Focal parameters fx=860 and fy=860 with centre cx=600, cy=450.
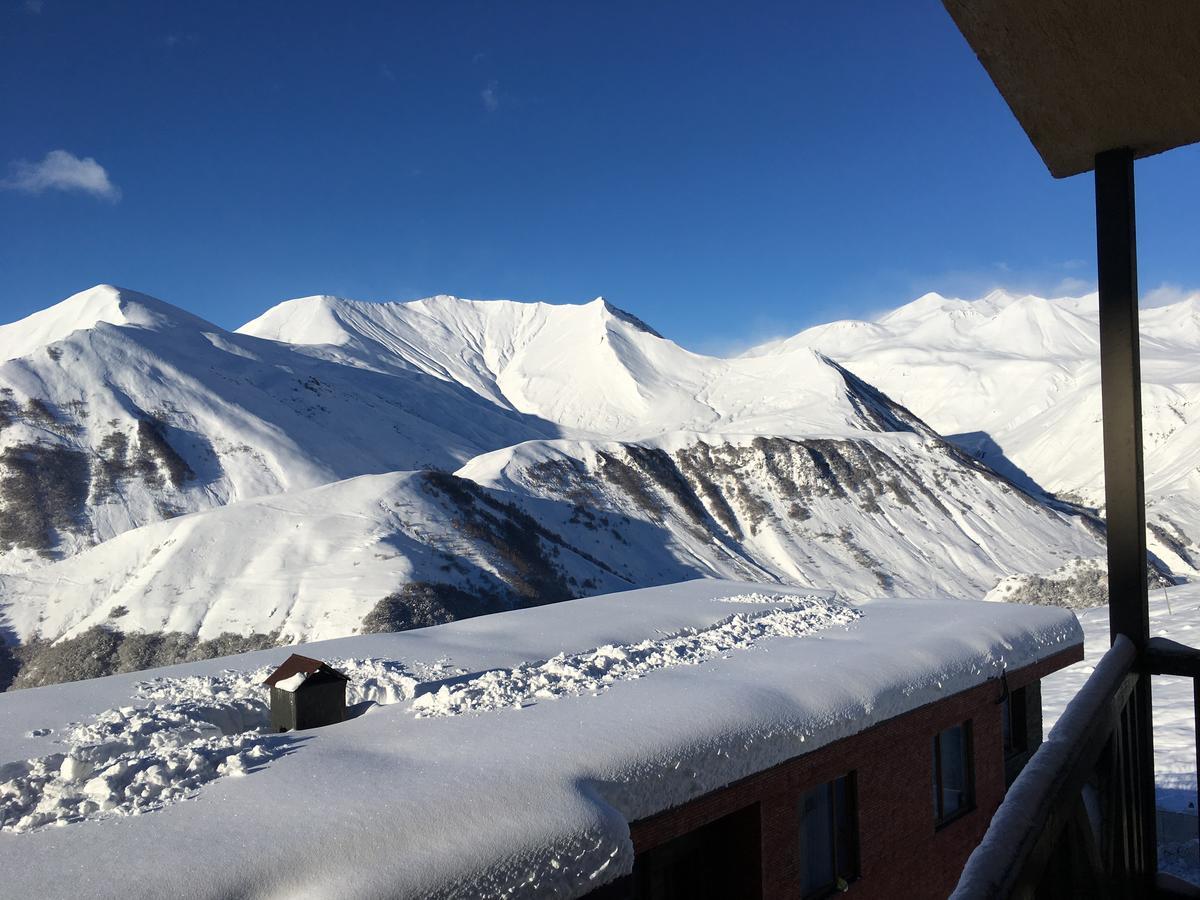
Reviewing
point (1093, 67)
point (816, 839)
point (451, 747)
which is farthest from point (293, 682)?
point (1093, 67)

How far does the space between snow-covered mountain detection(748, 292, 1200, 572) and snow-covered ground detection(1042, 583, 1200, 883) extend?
10.5 m

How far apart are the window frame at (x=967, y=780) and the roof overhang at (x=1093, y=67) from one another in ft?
26.3

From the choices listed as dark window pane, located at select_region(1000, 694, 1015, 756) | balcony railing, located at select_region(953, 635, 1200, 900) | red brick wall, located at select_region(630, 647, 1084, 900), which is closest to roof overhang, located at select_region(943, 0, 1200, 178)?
balcony railing, located at select_region(953, 635, 1200, 900)

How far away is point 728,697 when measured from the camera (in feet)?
24.3

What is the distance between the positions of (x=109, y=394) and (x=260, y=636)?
109ft

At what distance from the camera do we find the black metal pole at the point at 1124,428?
3.07 m

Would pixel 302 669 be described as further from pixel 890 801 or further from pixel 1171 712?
pixel 1171 712

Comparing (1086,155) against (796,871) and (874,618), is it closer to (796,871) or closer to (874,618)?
(796,871)

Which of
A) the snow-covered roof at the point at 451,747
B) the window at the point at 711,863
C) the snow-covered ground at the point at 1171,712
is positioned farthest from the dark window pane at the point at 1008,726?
the window at the point at 711,863

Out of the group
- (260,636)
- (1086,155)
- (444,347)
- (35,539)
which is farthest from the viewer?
(444,347)

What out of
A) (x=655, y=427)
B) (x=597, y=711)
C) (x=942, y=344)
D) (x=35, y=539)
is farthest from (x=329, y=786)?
(x=942, y=344)

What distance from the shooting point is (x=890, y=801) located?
8984 mm

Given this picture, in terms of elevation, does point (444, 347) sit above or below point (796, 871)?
above

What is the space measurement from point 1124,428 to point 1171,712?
1857 cm
